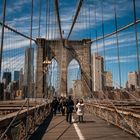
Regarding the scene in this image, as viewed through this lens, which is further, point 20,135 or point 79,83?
point 79,83

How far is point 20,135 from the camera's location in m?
7.19

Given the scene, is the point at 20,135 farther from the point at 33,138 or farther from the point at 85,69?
the point at 85,69

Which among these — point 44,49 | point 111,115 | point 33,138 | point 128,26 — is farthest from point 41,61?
point 33,138

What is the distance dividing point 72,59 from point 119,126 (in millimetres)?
40124

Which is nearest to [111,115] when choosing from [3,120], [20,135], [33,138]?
[33,138]

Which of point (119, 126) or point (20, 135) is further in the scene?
point (119, 126)

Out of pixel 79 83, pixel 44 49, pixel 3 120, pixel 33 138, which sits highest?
pixel 44 49

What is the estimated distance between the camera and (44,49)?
162ft

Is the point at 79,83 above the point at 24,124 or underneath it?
above

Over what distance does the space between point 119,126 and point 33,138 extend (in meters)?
3.42

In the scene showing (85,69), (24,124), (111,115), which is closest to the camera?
(24,124)

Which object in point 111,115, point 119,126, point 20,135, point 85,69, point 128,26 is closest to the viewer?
point 20,135

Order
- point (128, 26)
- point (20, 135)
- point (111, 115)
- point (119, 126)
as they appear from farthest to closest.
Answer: point (128, 26) → point (111, 115) → point (119, 126) → point (20, 135)

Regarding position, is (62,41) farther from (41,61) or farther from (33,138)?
(33,138)
